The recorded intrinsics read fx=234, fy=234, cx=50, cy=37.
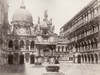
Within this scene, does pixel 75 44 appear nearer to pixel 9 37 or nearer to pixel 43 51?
pixel 43 51

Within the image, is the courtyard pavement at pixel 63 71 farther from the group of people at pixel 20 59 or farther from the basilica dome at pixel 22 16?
the basilica dome at pixel 22 16

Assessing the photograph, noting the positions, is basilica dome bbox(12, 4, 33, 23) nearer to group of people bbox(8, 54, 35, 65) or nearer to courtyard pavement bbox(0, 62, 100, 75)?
group of people bbox(8, 54, 35, 65)

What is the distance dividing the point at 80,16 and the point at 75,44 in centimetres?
505

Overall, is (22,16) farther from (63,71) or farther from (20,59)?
(63,71)

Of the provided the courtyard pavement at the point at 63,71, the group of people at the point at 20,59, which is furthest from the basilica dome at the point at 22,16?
the courtyard pavement at the point at 63,71

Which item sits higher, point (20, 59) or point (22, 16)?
point (22, 16)

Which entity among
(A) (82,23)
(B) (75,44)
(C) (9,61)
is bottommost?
(C) (9,61)

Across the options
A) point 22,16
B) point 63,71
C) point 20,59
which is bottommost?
point 63,71

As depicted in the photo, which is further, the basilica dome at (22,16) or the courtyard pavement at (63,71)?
the basilica dome at (22,16)

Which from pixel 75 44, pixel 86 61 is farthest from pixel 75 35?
pixel 86 61

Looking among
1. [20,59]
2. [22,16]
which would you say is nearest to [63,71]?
[20,59]

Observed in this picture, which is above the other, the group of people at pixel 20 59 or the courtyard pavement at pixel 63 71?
the group of people at pixel 20 59

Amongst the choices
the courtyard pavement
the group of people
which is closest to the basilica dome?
the group of people

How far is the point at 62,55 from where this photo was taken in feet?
144
